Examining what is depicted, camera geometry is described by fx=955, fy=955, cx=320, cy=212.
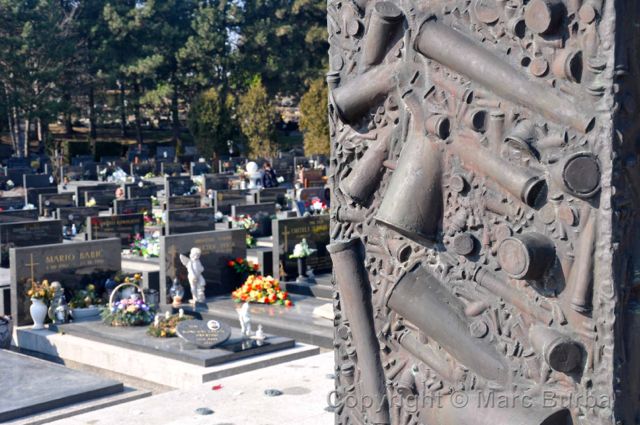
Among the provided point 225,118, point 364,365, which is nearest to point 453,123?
point 364,365

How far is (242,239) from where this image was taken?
14.9 metres

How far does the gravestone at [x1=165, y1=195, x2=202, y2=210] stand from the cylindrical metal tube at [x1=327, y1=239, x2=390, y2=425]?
1963 centimetres

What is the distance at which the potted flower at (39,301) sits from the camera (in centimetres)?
1259

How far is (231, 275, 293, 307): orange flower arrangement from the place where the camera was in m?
13.7

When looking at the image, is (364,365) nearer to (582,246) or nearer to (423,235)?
(423,235)

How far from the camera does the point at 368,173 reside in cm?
313

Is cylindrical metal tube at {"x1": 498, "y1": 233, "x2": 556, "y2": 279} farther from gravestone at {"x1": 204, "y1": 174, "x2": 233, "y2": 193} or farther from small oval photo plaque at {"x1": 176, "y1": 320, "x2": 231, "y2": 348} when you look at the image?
gravestone at {"x1": 204, "y1": 174, "x2": 233, "y2": 193}

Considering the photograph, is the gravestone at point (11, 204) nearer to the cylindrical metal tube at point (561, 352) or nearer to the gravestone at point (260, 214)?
the gravestone at point (260, 214)

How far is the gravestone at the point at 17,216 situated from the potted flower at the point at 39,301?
718cm

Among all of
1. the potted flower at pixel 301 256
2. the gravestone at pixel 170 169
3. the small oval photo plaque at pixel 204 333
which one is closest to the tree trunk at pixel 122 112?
the gravestone at pixel 170 169

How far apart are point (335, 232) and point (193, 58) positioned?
51.1m

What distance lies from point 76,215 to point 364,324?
19015 millimetres

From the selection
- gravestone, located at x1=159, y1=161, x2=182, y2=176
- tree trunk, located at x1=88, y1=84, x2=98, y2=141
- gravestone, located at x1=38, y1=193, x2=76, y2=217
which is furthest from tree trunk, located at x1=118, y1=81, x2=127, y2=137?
gravestone, located at x1=38, y1=193, x2=76, y2=217

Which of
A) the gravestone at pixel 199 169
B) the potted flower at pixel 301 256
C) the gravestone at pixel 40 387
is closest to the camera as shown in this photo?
the gravestone at pixel 40 387
